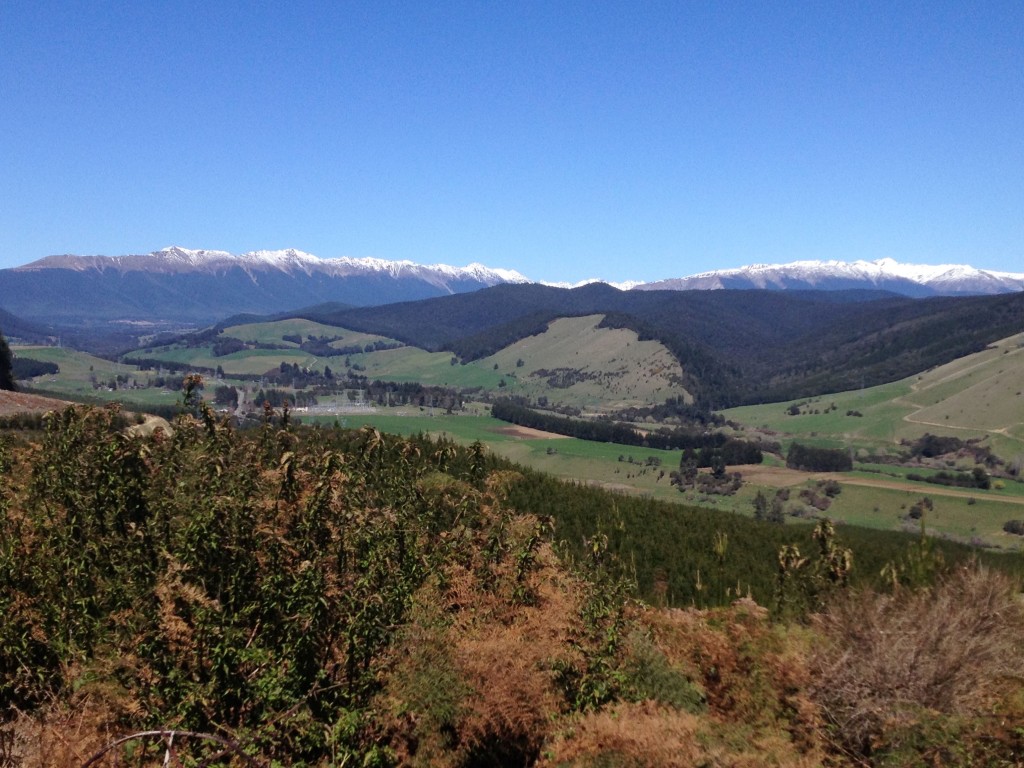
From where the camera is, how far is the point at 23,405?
50.6m

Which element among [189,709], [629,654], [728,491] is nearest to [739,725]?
[629,654]

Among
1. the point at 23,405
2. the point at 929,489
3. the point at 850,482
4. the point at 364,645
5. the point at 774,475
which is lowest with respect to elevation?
the point at 774,475

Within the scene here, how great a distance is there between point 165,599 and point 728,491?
553 ft

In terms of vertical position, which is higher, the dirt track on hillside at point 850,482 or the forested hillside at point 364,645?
the forested hillside at point 364,645

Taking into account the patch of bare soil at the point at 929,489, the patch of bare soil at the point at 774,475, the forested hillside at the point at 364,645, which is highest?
the forested hillside at the point at 364,645

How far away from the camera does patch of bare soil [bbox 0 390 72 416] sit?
48.0m

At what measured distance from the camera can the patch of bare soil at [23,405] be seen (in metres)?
48.0

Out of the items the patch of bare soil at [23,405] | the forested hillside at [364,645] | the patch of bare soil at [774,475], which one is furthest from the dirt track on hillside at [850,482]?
the patch of bare soil at [23,405]

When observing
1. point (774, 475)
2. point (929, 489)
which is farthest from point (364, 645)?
point (774, 475)

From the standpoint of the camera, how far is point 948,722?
52.9 ft

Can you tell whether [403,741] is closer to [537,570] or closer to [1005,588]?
[537,570]

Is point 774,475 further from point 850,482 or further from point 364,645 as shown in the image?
point 364,645

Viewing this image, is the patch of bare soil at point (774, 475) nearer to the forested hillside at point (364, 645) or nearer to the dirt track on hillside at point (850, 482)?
the dirt track on hillside at point (850, 482)

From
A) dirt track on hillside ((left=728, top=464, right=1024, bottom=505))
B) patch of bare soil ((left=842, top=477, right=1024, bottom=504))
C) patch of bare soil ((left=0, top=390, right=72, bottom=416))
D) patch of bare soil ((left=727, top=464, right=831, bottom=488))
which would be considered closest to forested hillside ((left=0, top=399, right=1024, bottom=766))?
patch of bare soil ((left=0, top=390, right=72, bottom=416))
